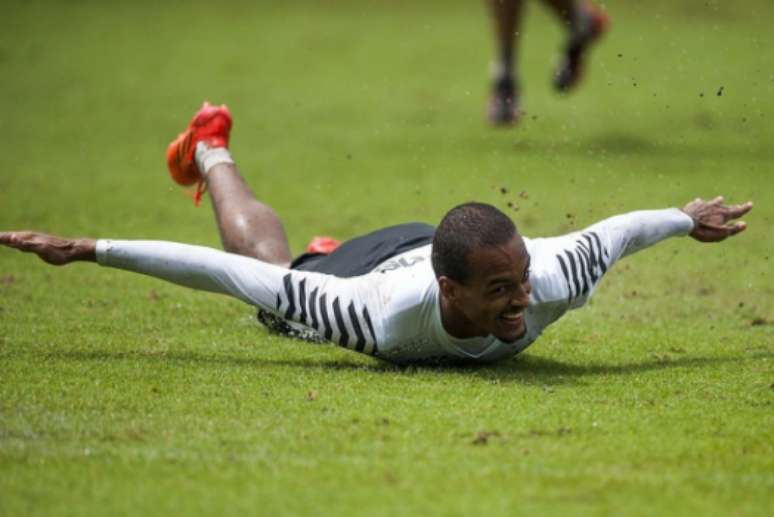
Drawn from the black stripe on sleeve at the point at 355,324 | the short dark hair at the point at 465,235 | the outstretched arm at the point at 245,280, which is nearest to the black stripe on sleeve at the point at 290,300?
the outstretched arm at the point at 245,280

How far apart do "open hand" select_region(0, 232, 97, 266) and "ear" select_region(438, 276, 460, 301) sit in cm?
162

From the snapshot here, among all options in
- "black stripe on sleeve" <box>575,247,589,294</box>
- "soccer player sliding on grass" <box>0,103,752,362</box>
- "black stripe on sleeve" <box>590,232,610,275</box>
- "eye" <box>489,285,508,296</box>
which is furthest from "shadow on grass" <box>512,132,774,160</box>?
"eye" <box>489,285,508,296</box>

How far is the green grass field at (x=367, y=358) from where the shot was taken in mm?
4637

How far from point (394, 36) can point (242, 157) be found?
27.7ft

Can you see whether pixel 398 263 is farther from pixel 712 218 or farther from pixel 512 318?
pixel 712 218

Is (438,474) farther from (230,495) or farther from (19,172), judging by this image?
(19,172)

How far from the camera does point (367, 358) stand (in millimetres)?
6633

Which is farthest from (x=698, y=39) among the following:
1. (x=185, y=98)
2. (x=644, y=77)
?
(x=185, y=98)

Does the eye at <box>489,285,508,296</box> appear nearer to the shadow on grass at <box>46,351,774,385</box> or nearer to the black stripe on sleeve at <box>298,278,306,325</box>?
the shadow on grass at <box>46,351,774,385</box>

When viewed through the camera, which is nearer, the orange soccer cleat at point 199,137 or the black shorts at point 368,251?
the black shorts at point 368,251

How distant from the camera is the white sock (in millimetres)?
8039

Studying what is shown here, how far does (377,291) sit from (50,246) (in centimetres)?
150

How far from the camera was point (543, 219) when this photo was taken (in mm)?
10781

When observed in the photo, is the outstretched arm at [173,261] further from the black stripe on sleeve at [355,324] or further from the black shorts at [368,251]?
the black shorts at [368,251]
